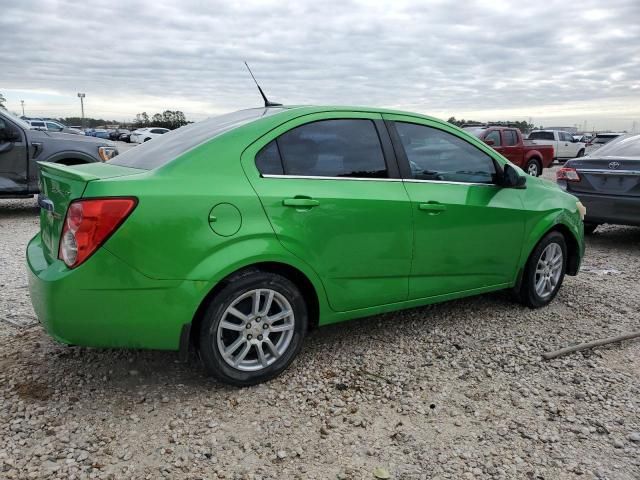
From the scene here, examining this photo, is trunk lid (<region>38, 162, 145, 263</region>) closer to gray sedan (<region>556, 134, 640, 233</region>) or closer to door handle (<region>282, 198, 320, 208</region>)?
door handle (<region>282, 198, 320, 208</region>)

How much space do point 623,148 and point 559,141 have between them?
20.4 meters

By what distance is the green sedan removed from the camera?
274cm

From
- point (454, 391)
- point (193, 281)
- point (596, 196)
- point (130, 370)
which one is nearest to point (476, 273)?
point (454, 391)

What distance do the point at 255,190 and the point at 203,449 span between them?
4.28 feet

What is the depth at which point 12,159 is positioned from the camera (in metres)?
8.30

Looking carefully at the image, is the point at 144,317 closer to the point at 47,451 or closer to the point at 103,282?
the point at 103,282

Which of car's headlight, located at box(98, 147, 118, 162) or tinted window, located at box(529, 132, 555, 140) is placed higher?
tinted window, located at box(529, 132, 555, 140)

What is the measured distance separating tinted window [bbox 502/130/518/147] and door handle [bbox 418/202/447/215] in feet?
49.4

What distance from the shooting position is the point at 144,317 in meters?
2.80

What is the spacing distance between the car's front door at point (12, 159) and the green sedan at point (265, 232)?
5574 mm

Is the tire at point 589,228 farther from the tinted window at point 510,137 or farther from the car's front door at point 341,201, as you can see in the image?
the tinted window at point 510,137

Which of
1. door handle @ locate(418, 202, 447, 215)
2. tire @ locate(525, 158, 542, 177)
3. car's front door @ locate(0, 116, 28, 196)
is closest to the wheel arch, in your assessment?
door handle @ locate(418, 202, 447, 215)

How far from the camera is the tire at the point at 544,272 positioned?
4.50 metres

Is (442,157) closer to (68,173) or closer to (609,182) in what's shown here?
(68,173)
